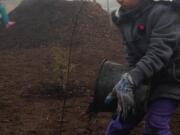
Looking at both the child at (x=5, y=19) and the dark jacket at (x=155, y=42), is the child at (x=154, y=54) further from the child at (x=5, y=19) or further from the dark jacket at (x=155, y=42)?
the child at (x=5, y=19)

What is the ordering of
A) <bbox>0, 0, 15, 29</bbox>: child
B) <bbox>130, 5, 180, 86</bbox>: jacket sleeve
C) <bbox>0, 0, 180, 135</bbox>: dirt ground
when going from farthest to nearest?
1. <bbox>0, 0, 15, 29</bbox>: child
2. <bbox>0, 0, 180, 135</bbox>: dirt ground
3. <bbox>130, 5, 180, 86</bbox>: jacket sleeve

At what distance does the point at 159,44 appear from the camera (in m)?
2.89

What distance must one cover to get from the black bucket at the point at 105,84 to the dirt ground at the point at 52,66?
105cm

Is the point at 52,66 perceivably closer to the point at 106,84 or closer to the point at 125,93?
the point at 106,84

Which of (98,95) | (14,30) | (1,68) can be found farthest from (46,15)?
(98,95)

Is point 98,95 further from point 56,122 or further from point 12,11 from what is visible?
point 12,11

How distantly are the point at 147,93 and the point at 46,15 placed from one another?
8851mm

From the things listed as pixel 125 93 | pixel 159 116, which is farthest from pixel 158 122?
pixel 125 93

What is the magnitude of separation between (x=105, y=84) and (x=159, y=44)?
0.50 metres

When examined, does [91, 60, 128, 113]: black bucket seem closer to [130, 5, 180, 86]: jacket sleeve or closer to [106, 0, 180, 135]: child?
[106, 0, 180, 135]: child

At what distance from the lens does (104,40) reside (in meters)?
10.1

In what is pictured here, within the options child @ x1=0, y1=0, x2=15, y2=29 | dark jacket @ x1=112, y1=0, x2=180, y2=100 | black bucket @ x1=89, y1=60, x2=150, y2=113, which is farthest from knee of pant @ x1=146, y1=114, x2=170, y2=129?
child @ x1=0, y1=0, x2=15, y2=29

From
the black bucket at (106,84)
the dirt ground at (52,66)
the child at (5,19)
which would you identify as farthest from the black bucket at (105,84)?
the child at (5,19)

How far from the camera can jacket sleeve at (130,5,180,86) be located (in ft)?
9.45
